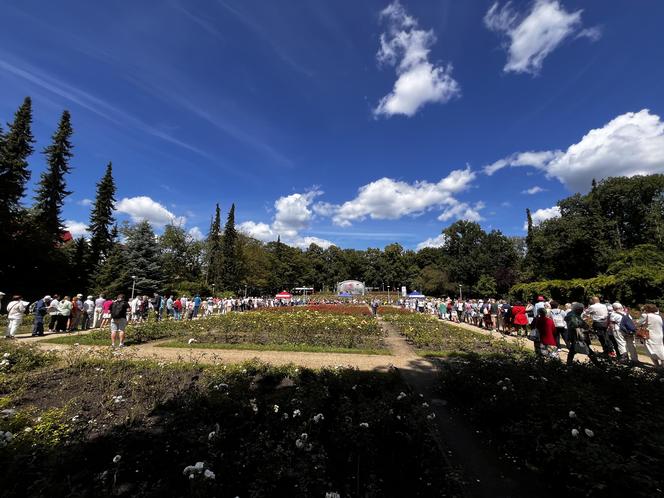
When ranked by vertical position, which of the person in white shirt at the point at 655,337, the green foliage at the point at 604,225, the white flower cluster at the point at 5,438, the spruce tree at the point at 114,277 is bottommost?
the white flower cluster at the point at 5,438

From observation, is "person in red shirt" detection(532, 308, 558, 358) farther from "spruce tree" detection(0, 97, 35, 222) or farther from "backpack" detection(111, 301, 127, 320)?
"spruce tree" detection(0, 97, 35, 222)

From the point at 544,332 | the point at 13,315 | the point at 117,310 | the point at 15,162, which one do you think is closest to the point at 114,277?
the point at 15,162

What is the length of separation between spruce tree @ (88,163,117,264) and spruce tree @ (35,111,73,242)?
619cm

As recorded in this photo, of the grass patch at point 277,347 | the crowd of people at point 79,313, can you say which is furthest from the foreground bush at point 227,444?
the grass patch at point 277,347

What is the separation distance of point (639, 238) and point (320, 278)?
286 ft

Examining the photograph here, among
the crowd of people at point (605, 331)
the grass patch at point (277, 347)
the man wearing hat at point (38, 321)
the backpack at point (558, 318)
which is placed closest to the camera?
the crowd of people at point (605, 331)

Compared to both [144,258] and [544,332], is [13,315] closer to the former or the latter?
[544,332]

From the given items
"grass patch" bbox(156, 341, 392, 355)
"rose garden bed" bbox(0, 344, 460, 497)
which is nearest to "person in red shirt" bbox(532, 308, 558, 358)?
"grass patch" bbox(156, 341, 392, 355)

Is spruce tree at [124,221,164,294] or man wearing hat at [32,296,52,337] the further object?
spruce tree at [124,221,164,294]

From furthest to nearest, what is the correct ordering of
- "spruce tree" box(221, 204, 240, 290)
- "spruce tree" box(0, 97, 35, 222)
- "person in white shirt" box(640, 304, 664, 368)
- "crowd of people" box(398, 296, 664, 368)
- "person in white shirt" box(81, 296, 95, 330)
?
"spruce tree" box(221, 204, 240, 290)
"spruce tree" box(0, 97, 35, 222)
"person in white shirt" box(81, 296, 95, 330)
"crowd of people" box(398, 296, 664, 368)
"person in white shirt" box(640, 304, 664, 368)

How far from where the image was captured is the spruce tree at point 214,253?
6153 centimetres

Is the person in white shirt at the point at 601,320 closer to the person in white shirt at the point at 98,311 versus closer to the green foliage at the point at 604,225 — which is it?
the person in white shirt at the point at 98,311

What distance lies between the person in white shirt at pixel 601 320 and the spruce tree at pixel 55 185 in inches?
1924

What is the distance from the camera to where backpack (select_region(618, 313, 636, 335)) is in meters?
9.03
